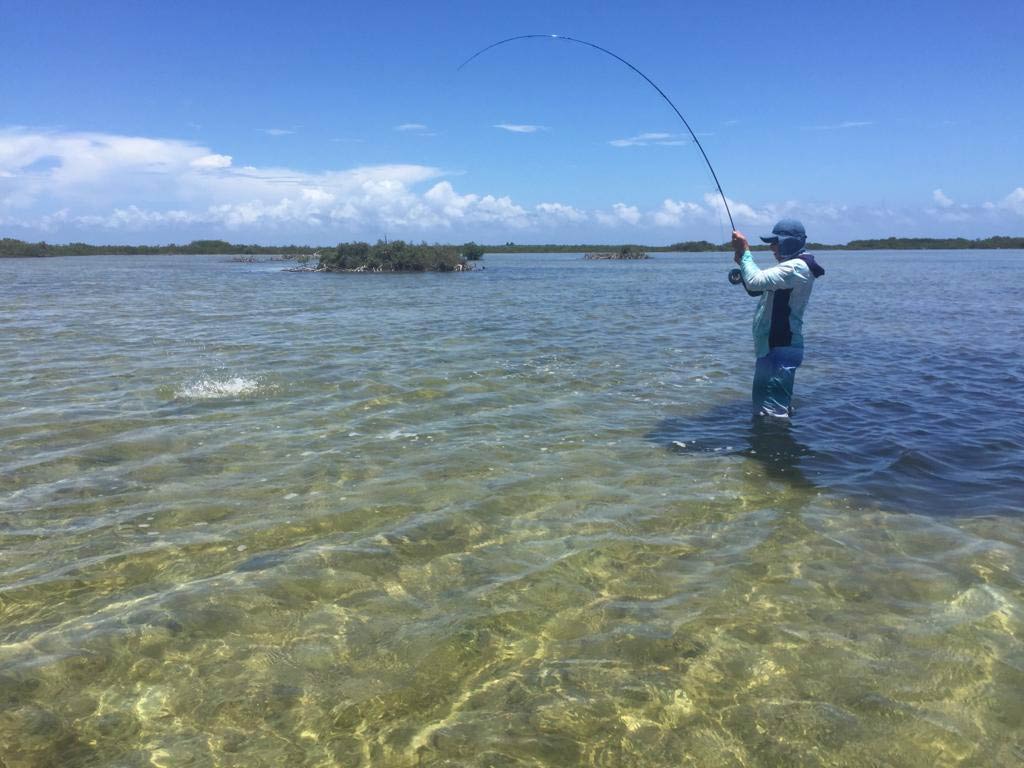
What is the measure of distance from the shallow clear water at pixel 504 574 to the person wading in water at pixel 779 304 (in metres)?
0.74

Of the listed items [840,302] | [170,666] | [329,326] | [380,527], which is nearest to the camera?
[170,666]

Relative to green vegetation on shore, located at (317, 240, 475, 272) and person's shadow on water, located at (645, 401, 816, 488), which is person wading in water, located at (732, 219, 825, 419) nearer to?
person's shadow on water, located at (645, 401, 816, 488)

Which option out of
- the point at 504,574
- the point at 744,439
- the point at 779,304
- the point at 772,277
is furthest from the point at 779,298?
the point at 504,574

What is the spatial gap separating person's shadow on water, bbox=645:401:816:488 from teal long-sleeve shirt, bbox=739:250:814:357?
1212 mm

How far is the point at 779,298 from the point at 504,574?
18.7 ft

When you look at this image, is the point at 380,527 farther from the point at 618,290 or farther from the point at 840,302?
the point at 618,290

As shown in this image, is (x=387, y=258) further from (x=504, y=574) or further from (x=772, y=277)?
(x=504, y=574)

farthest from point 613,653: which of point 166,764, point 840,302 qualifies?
point 840,302

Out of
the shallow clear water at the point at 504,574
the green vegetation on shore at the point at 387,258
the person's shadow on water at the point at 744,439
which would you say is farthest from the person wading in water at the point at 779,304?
the green vegetation on shore at the point at 387,258

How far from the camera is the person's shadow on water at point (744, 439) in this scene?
8.20 meters

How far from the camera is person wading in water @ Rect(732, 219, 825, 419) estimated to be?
8.38 metres

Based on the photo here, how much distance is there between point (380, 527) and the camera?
6.31m

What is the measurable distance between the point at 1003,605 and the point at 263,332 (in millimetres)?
19272

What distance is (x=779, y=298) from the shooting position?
8836 mm
